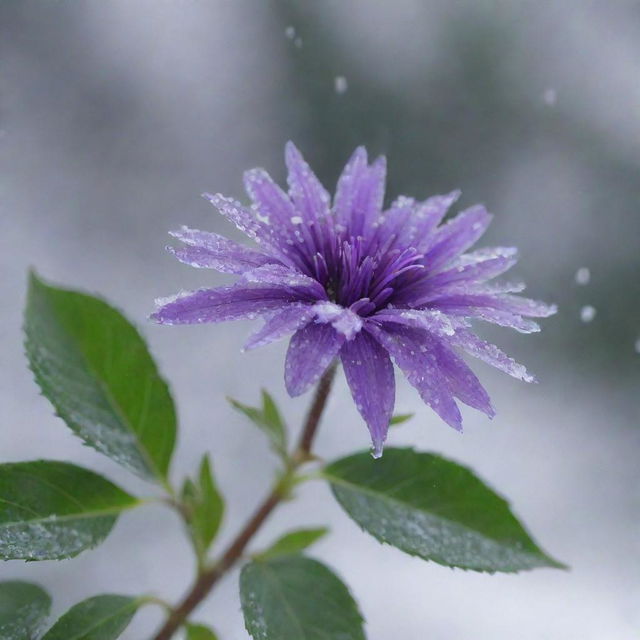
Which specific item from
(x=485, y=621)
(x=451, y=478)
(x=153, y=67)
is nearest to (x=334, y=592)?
(x=451, y=478)

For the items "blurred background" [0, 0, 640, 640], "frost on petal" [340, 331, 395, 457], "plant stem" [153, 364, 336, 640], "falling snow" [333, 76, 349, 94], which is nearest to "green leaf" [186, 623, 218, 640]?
"plant stem" [153, 364, 336, 640]

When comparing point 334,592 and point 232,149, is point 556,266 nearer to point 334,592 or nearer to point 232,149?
point 232,149

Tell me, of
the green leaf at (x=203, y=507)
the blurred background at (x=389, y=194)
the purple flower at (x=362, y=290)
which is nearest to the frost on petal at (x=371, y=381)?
the purple flower at (x=362, y=290)

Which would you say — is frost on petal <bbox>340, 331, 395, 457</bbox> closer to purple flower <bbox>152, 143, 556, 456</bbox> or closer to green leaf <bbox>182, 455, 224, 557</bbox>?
purple flower <bbox>152, 143, 556, 456</bbox>

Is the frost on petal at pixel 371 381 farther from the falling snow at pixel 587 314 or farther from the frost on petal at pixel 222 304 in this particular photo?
the falling snow at pixel 587 314

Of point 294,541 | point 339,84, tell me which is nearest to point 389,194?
point 339,84
